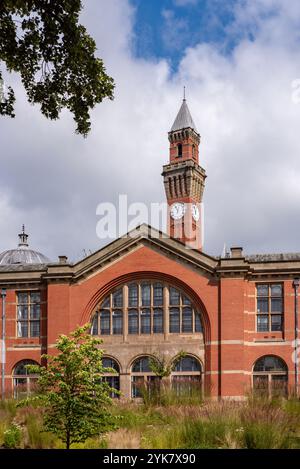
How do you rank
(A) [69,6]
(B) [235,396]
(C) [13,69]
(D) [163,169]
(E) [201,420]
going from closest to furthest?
(A) [69,6], (C) [13,69], (E) [201,420], (B) [235,396], (D) [163,169]

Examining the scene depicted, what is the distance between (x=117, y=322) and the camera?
42938mm

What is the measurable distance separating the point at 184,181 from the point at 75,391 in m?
50.9

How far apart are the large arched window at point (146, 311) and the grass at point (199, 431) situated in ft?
54.5

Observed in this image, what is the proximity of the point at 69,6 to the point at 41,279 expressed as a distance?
102ft

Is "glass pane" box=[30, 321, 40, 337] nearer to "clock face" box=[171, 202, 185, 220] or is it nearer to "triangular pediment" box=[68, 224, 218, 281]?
"triangular pediment" box=[68, 224, 218, 281]

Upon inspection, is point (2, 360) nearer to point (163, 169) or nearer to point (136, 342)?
point (136, 342)

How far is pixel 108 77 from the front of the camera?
15477 millimetres

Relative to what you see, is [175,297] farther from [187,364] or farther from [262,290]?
[262,290]

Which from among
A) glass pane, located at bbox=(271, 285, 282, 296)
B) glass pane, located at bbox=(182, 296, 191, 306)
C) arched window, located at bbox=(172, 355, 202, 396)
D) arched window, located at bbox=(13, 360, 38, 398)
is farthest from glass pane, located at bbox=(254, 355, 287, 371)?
arched window, located at bbox=(13, 360, 38, 398)

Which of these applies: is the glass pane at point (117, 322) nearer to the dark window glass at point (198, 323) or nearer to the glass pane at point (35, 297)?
the dark window glass at point (198, 323)

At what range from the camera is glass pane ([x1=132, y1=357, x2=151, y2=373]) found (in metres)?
42.2

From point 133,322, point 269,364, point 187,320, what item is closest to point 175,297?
point 187,320

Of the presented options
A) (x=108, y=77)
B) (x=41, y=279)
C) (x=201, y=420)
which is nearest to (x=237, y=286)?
(x=41, y=279)

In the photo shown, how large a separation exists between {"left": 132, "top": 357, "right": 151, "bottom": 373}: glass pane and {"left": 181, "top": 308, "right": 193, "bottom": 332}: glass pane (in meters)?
3.06
